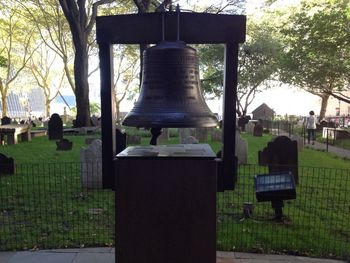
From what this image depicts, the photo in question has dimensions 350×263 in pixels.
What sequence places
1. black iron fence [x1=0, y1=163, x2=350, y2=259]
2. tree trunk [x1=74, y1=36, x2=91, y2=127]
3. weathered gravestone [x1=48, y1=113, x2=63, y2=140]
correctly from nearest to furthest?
black iron fence [x1=0, y1=163, x2=350, y2=259] < weathered gravestone [x1=48, y1=113, x2=63, y2=140] < tree trunk [x1=74, y1=36, x2=91, y2=127]

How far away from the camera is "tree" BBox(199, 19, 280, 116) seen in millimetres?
36000

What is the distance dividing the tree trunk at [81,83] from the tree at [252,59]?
13.2 meters

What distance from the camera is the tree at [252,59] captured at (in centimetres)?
3600

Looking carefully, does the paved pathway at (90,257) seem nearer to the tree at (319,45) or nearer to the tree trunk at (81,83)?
the tree at (319,45)

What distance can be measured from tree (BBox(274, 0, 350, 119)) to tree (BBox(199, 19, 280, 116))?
10706 millimetres

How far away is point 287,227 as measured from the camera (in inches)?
246

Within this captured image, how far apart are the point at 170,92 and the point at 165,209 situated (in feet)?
3.47

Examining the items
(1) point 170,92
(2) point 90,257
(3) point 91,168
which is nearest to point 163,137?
(3) point 91,168

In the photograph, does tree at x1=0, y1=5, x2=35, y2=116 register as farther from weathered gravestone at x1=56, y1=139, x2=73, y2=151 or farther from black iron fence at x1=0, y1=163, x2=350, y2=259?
black iron fence at x1=0, y1=163, x2=350, y2=259

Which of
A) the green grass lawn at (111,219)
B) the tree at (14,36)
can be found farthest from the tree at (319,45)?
the tree at (14,36)

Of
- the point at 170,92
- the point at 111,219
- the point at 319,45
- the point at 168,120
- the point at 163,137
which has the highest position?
the point at 319,45

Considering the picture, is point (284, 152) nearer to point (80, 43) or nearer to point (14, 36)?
point (80, 43)

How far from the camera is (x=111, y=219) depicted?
6508 millimetres

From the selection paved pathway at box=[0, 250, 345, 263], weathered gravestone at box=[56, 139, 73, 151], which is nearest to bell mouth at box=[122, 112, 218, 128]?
paved pathway at box=[0, 250, 345, 263]
